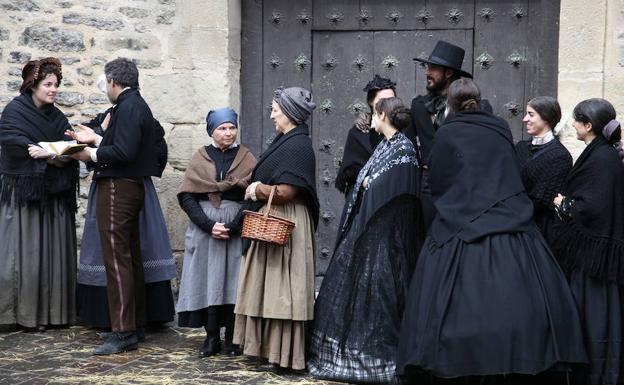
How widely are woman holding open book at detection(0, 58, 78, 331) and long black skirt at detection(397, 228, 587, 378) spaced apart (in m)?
2.76

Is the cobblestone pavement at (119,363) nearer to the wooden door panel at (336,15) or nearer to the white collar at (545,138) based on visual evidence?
the white collar at (545,138)

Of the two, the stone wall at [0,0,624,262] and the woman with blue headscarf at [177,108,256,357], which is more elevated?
the stone wall at [0,0,624,262]

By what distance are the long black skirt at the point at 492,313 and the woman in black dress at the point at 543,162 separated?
379 millimetres

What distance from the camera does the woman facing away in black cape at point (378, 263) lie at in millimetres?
5270

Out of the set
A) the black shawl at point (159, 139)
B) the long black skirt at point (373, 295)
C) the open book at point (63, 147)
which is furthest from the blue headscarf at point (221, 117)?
the long black skirt at point (373, 295)

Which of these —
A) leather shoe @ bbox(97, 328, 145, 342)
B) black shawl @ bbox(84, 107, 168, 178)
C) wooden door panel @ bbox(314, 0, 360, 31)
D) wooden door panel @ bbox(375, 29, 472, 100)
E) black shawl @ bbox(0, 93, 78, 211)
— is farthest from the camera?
wooden door panel @ bbox(314, 0, 360, 31)

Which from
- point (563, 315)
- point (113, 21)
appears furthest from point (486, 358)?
point (113, 21)

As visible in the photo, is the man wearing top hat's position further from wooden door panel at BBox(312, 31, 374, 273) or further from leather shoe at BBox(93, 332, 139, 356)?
leather shoe at BBox(93, 332, 139, 356)

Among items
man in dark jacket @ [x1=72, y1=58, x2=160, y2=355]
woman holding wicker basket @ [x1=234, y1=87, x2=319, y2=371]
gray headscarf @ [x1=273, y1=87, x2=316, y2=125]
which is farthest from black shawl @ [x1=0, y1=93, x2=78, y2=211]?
gray headscarf @ [x1=273, y1=87, x2=316, y2=125]

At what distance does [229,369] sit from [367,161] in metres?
1.46

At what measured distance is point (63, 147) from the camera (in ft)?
20.0

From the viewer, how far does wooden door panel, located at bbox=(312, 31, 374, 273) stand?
24.3 feet

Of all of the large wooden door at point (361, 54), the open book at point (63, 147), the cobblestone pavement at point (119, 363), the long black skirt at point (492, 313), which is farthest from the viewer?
the large wooden door at point (361, 54)

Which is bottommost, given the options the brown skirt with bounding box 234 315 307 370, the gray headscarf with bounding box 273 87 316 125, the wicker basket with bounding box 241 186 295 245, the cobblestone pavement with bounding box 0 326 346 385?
the cobblestone pavement with bounding box 0 326 346 385
